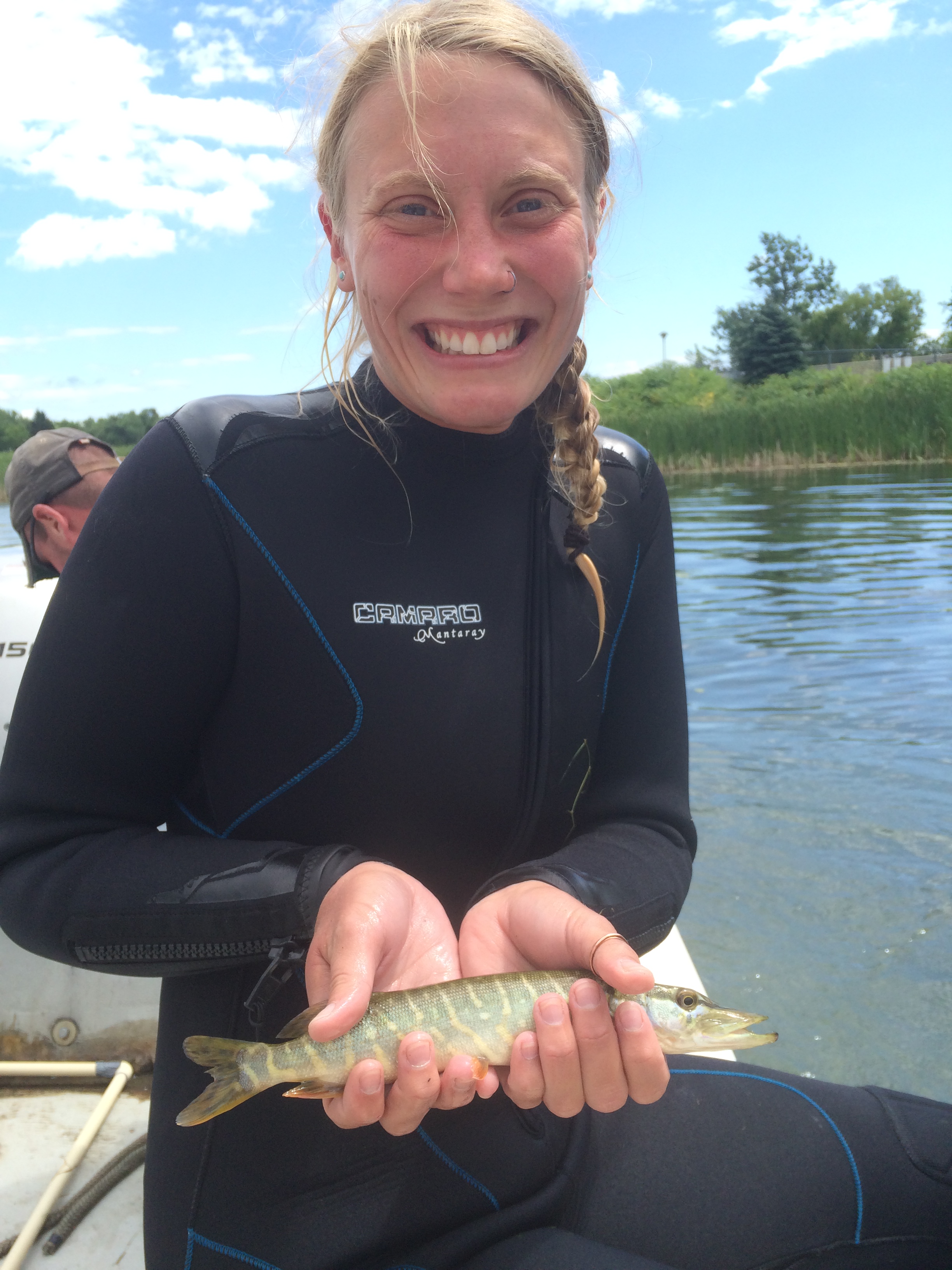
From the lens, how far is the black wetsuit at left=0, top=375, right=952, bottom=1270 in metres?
1.70

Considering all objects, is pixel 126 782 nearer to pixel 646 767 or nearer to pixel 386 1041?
pixel 386 1041

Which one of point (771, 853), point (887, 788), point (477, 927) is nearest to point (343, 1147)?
point (477, 927)

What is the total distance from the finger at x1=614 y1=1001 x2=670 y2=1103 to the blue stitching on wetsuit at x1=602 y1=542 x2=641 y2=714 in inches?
29.9

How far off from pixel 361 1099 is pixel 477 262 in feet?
4.50

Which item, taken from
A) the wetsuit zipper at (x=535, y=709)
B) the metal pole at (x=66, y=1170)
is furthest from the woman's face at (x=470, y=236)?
the metal pole at (x=66, y=1170)

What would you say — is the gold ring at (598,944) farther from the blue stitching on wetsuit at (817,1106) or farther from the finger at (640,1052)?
the blue stitching on wetsuit at (817,1106)

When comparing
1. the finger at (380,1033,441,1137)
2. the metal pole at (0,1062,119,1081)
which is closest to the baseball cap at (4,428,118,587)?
the metal pole at (0,1062,119,1081)

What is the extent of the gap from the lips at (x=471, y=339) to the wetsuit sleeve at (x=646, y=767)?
1.81ft

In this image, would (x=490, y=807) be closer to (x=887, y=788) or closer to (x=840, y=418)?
(x=887, y=788)

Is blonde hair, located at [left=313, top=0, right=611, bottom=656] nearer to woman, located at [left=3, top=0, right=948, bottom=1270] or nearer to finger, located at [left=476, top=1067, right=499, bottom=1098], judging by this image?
woman, located at [left=3, top=0, right=948, bottom=1270]

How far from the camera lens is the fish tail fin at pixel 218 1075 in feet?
5.10

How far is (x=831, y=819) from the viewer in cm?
641

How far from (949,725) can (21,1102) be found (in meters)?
6.89

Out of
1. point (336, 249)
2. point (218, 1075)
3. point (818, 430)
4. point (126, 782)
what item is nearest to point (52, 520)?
point (336, 249)
